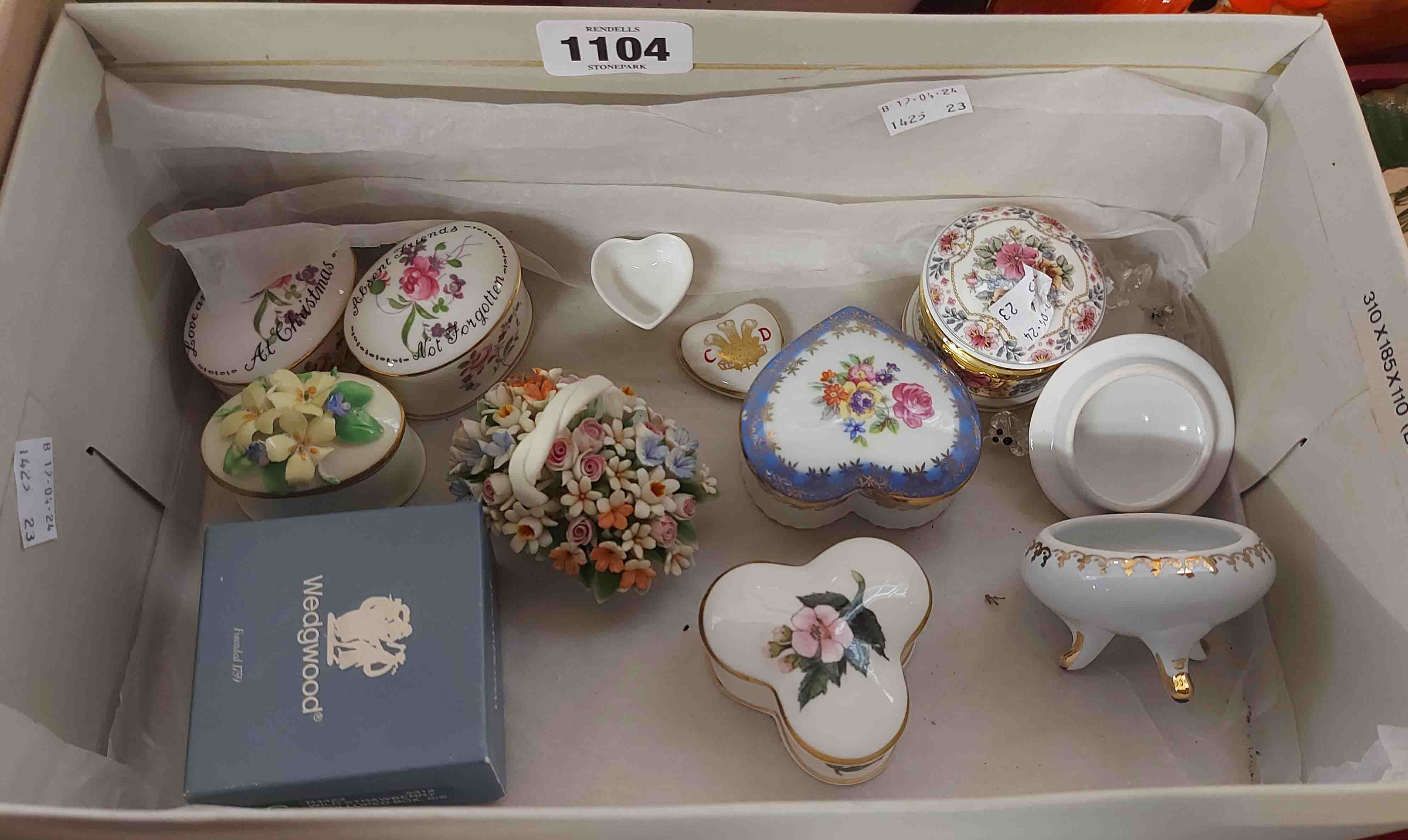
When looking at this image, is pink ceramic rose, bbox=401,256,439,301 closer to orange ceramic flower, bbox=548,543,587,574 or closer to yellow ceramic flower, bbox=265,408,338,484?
yellow ceramic flower, bbox=265,408,338,484

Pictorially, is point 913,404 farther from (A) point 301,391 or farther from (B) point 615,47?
(A) point 301,391

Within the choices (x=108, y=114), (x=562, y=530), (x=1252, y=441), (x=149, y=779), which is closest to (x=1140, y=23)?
(x=1252, y=441)

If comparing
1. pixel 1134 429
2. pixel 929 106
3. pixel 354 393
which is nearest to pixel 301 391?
pixel 354 393

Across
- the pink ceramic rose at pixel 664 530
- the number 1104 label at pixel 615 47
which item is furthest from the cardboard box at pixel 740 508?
the pink ceramic rose at pixel 664 530

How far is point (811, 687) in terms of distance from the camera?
2.09ft

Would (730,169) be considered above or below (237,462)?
above

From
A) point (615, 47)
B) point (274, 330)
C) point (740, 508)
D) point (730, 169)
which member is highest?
point (615, 47)

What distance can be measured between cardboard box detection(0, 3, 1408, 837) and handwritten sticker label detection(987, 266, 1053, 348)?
169 mm

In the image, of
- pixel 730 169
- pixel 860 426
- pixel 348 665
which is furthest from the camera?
pixel 730 169

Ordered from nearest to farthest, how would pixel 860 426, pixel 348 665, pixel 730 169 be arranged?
pixel 348 665, pixel 860 426, pixel 730 169

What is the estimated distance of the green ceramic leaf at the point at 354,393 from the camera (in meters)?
0.69

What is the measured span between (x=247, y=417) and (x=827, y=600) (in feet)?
1.46

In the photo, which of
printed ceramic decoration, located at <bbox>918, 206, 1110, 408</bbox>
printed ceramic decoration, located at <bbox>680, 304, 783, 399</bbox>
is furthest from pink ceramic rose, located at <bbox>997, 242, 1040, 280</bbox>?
printed ceramic decoration, located at <bbox>680, 304, 783, 399</bbox>

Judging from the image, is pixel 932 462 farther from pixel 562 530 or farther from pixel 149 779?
pixel 149 779
